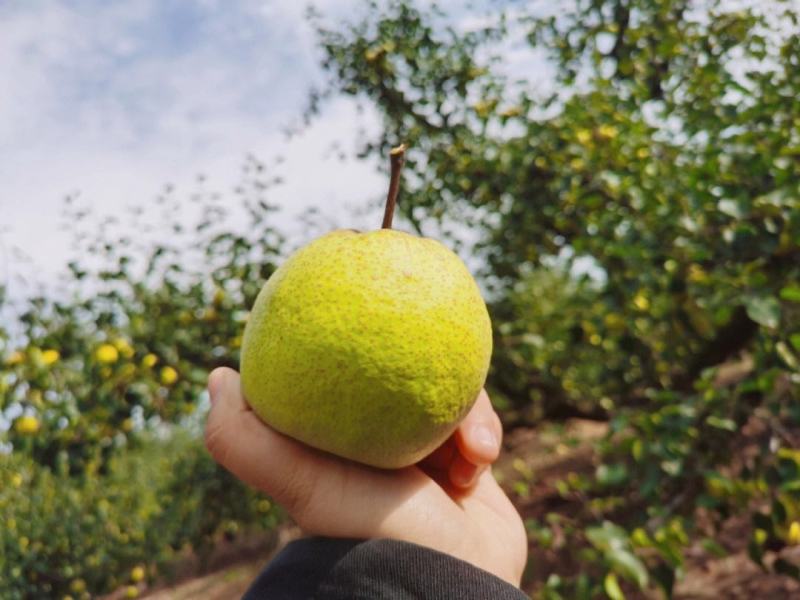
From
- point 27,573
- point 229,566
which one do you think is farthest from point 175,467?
point 27,573

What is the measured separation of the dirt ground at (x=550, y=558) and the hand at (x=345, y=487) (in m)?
2.56

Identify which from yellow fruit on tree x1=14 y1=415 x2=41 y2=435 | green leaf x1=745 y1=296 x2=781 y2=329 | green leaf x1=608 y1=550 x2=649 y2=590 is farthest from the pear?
yellow fruit on tree x1=14 y1=415 x2=41 y2=435

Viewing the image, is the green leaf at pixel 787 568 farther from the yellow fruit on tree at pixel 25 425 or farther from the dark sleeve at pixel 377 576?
the yellow fruit on tree at pixel 25 425

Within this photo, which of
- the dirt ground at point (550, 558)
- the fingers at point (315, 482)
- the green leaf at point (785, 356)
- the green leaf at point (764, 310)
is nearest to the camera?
the fingers at point (315, 482)

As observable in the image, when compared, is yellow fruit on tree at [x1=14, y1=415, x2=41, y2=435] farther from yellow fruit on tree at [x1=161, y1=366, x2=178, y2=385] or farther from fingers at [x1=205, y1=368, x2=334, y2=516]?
fingers at [x1=205, y1=368, x2=334, y2=516]

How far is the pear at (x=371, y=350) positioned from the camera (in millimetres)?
1256

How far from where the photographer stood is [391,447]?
130cm

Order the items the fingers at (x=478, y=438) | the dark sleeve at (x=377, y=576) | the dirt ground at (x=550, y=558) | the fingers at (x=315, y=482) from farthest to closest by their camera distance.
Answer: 1. the dirt ground at (x=550, y=558)
2. the fingers at (x=478, y=438)
3. the fingers at (x=315, y=482)
4. the dark sleeve at (x=377, y=576)

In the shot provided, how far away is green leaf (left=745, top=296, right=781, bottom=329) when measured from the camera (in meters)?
2.17

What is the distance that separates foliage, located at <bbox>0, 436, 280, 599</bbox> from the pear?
4.02 meters

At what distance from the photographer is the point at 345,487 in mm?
1320

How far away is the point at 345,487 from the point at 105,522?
20.3 feet

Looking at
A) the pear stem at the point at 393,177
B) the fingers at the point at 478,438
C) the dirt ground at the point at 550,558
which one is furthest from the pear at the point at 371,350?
the dirt ground at the point at 550,558

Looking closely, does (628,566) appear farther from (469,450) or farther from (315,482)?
(315,482)
